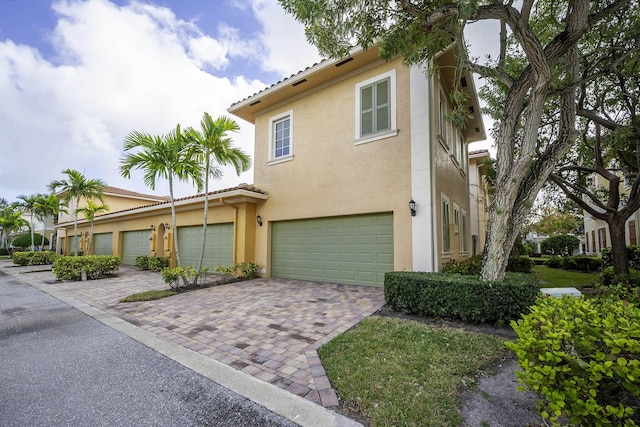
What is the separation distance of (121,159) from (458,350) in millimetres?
9876

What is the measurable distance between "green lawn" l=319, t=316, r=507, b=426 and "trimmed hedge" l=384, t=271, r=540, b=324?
537mm

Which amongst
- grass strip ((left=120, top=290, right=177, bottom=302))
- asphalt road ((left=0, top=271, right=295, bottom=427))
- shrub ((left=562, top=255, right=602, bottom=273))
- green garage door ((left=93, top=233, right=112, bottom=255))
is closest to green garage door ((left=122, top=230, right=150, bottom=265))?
green garage door ((left=93, top=233, right=112, bottom=255))

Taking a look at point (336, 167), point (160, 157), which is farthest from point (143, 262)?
point (336, 167)

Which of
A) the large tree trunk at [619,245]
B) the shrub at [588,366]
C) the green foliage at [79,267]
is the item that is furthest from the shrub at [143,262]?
the large tree trunk at [619,245]

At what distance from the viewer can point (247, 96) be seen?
11.1 m

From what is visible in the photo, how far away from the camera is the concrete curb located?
2.48 meters

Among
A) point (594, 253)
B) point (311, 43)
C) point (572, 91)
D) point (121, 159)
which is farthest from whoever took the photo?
point (594, 253)

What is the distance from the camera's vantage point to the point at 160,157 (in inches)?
340

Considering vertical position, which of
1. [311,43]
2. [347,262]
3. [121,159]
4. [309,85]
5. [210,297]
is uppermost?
[309,85]

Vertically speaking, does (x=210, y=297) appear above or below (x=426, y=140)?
below

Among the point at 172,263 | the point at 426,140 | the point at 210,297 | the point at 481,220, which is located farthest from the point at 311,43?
the point at 481,220

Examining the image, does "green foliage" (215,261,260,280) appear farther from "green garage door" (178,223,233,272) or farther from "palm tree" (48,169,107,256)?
"palm tree" (48,169,107,256)

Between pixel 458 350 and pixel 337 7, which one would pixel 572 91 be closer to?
pixel 337 7

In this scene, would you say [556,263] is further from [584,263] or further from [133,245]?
[133,245]
